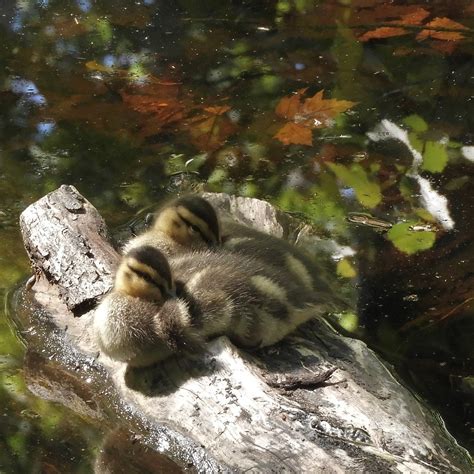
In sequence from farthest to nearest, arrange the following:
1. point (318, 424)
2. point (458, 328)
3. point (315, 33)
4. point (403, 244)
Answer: point (315, 33)
point (403, 244)
point (458, 328)
point (318, 424)

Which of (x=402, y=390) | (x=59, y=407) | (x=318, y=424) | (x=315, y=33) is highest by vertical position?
(x=318, y=424)

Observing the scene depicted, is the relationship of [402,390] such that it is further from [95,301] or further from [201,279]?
[95,301]

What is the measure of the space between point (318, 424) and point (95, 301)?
1.05 metres

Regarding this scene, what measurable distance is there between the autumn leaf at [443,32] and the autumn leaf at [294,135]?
1.35 meters

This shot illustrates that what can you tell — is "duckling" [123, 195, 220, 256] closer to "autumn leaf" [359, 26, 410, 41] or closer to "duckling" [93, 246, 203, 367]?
"duckling" [93, 246, 203, 367]

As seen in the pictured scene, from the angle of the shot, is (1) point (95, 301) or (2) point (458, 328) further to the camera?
(2) point (458, 328)

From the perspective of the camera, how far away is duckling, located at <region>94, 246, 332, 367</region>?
303 centimetres

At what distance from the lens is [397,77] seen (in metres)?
5.79

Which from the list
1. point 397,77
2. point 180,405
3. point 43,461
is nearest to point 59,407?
point 43,461

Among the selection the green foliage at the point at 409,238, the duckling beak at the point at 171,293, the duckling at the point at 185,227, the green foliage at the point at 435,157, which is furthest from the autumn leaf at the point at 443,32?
the duckling beak at the point at 171,293

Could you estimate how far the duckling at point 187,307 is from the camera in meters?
3.03

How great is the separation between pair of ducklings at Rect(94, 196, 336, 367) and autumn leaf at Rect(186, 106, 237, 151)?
5.67 feet

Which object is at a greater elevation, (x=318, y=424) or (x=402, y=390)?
(x=318, y=424)

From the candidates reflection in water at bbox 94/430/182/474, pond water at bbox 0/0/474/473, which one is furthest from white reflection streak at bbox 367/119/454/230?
reflection in water at bbox 94/430/182/474
